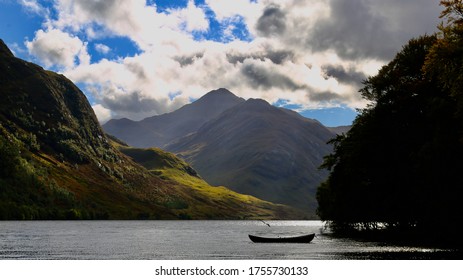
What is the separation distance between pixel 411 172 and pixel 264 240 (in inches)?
1588

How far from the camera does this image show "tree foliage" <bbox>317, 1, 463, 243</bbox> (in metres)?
62.0

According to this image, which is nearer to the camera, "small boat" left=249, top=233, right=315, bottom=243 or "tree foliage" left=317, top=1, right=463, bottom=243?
"tree foliage" left=317, top=1, right=463, bottom=243

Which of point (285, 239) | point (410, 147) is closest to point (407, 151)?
point (410, 147)

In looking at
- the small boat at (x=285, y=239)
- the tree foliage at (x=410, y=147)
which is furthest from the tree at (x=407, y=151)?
the small boat at (x=285, y=239)

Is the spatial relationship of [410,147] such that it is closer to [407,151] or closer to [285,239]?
[407,151]

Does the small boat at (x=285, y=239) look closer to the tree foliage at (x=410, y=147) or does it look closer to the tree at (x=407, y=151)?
the tree foliage at (x=410, y=147)

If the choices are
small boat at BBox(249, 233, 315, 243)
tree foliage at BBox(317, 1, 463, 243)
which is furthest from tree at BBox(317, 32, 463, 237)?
small boat at BBox(249, 233, 315, 243)

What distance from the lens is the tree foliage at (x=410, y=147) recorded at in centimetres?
6200

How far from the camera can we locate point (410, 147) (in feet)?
261

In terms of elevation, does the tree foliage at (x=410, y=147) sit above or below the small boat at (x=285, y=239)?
above

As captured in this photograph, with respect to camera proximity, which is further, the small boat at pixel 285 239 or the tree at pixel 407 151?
the small boat at pixel 285 239

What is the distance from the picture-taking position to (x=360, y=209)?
9762 centimetres

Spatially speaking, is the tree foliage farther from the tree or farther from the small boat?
the small boat
